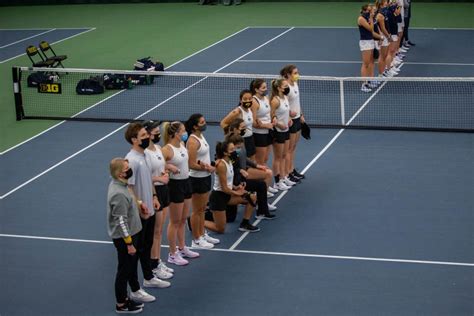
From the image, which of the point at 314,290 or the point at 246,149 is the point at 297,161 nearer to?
the point at 246,149

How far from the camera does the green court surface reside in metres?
27.0

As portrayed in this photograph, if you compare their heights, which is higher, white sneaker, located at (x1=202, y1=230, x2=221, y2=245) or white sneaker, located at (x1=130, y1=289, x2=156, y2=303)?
white sneaker, located at (x1=202, y1=230, x2=221, y2=245)

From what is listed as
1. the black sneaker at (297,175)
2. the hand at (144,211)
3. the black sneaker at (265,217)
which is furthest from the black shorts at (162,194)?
the black sneaker at (297,175)

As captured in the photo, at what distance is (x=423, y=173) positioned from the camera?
16.0 meters

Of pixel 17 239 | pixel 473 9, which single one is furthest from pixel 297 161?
pixel 473 9

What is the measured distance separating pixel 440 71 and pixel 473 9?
9820mm

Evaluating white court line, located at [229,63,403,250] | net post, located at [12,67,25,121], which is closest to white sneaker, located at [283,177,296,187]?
white court line, located at [229,63,403,250]

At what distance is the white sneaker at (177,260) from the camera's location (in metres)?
12.3

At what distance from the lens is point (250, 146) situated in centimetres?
1460

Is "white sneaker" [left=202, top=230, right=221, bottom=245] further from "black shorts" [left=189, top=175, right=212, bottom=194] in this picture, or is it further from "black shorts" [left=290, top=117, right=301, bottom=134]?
"black shorts" [left=290, top=117, right=301, bottom=134]

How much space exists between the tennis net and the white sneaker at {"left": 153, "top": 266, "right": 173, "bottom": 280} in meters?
8.03

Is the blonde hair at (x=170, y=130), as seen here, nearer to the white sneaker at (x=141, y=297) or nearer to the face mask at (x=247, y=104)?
the white sneaker at (x=141, y=297)

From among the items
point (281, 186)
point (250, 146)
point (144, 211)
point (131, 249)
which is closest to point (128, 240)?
point (131, 249)

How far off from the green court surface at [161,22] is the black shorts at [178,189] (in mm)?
11479
